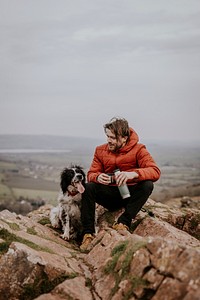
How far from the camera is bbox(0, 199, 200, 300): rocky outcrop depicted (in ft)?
13.3

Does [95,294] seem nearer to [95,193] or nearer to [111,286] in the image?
[111,286]

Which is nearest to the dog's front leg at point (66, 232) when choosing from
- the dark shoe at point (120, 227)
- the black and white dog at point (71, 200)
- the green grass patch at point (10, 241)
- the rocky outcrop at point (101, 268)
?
the black and white dog at point (71, 200)

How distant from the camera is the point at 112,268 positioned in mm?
5180

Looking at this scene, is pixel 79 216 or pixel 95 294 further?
pixel 79 216

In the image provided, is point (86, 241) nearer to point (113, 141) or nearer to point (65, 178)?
point (65, 178)

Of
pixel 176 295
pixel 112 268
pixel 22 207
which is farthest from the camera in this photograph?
pixel 22 207

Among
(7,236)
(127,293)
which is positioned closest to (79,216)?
(7,236)

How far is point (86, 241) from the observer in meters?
7.38

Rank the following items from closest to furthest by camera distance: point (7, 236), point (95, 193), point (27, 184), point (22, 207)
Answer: point (7, 236)
point (95, 193)
point (22, 207)
point (27, 184)

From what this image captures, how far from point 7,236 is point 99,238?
179cm

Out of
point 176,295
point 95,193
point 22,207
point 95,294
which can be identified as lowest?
point 22,207

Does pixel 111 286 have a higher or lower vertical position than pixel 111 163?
lower

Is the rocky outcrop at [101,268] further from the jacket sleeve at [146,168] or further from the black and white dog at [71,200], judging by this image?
the black and white dog at [71,200]

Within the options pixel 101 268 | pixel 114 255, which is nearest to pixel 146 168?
pixel 114 255
